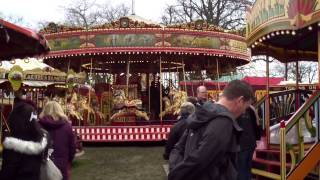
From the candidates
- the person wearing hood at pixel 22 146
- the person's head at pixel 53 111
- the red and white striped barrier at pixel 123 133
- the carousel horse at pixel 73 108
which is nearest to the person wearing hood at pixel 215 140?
the person wearing hood at pixel 22 146

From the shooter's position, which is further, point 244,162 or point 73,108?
point 73,108

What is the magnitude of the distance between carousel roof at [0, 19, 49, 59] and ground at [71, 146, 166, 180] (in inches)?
128

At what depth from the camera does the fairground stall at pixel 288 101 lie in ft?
27.8

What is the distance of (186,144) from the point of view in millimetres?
3646

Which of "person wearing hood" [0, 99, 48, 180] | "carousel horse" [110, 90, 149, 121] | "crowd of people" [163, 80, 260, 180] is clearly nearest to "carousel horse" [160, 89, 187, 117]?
"carousel horse" [110, 90, 149, 121]

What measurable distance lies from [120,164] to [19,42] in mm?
6386

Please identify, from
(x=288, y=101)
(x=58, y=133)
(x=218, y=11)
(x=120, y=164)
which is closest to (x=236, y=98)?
(x=58, y=133)

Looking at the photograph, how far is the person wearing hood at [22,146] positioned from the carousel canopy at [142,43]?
13472 mm

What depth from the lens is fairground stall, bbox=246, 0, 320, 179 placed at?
8.48 meters

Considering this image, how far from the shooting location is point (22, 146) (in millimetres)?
5285

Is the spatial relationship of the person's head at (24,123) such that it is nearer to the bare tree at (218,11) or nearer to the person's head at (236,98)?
the person's head at (236,98)

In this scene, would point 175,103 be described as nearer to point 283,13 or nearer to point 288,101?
point 288,101

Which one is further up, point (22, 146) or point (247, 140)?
point (22, 146)

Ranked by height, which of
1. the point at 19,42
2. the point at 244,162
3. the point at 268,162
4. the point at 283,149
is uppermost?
the point at 19,42
